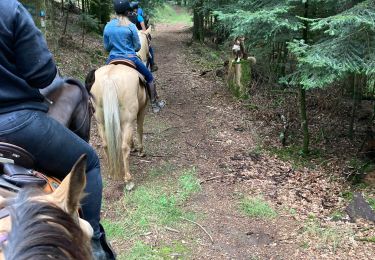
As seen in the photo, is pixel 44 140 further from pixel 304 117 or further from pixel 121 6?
pixel 304 117

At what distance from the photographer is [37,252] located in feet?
4.29

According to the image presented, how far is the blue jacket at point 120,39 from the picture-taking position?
6.46m

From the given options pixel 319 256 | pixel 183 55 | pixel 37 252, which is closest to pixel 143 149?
pixel 319 256

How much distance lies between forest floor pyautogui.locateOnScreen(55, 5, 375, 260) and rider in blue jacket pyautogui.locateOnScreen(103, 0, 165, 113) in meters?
1.59

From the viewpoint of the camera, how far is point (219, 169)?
7043mm

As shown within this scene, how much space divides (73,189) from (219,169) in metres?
5.40

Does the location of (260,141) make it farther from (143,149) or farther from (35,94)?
(35,94)

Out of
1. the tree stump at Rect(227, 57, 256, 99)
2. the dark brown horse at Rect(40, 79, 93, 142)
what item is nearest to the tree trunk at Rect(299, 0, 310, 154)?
the tree stump at Rect(227, 57, 256, 99)

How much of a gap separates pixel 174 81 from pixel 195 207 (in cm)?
730

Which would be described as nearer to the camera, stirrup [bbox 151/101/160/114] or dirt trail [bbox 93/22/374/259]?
dirt trail [bbox 93/22/374/259]

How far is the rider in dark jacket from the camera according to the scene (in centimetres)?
230

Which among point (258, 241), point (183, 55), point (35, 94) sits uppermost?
point (35, 94)

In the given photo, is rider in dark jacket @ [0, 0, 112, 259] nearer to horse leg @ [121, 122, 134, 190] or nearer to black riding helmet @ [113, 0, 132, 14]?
horse leg @ [121, 122, 134, 190]

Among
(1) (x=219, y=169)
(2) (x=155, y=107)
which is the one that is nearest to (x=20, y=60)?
(1) (x=219, y=169)
